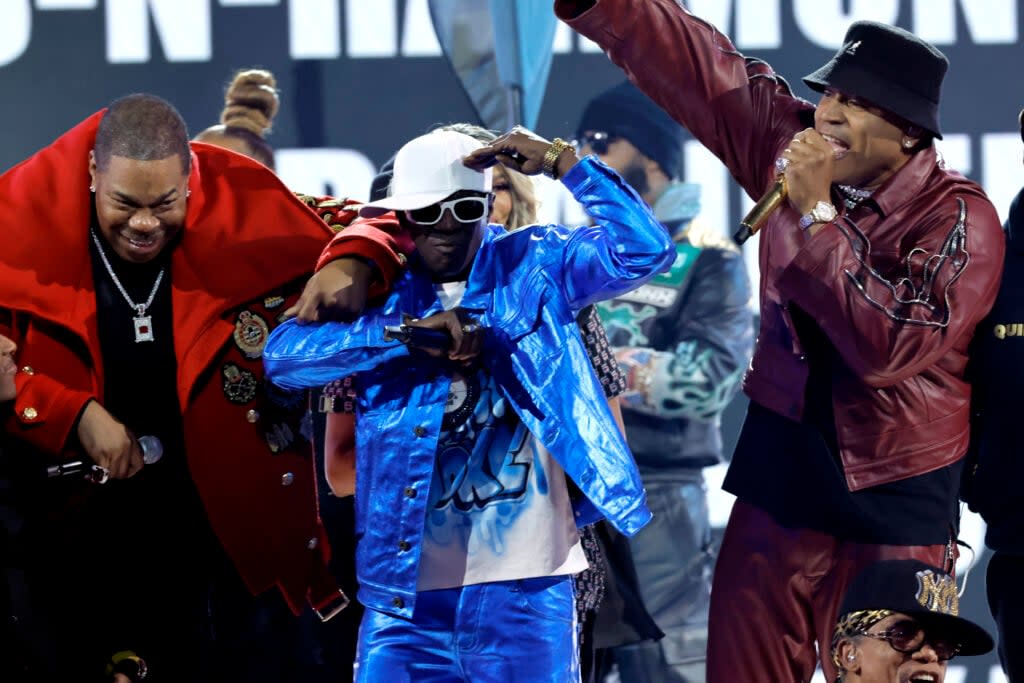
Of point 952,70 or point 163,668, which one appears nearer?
point 163,668

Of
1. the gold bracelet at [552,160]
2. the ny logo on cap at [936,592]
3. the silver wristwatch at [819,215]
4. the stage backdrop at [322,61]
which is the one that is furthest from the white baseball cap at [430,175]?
the stage backdrop at [322,61]

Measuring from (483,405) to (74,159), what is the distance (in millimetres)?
1107

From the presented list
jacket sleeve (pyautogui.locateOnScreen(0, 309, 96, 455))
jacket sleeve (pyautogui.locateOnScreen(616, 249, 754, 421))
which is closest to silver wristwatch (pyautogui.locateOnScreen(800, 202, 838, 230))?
jacket sleeve (pyautogui.locateOnScreen(0, 309, 96, 455))

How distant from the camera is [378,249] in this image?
3596mm

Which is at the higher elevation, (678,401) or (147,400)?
(147,400)

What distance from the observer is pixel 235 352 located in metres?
3.94

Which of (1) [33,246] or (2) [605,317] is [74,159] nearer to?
(1) [33,246]

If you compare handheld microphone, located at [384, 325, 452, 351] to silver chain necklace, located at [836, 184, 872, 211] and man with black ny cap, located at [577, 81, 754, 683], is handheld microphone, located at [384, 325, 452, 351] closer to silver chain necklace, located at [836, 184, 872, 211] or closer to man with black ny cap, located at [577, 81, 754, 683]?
silver chain necklace, located at [836, 184, 872, 211]

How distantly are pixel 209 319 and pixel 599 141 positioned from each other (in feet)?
8.02

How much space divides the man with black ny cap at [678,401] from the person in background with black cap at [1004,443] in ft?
5.85

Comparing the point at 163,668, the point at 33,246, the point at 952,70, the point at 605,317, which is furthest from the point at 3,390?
the point at 952,70

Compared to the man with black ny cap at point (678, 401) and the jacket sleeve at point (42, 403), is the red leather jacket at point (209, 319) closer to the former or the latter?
the jacket sleeve at point (42, 403)

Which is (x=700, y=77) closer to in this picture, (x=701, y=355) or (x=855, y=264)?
(x=855, y=264)

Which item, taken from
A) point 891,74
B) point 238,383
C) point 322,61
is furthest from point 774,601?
point 322,61
